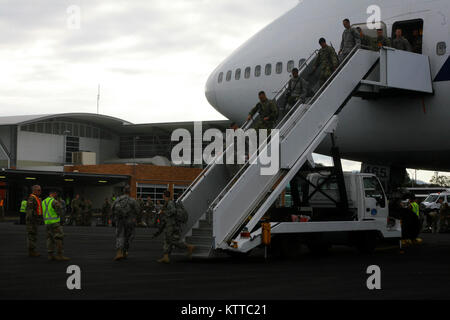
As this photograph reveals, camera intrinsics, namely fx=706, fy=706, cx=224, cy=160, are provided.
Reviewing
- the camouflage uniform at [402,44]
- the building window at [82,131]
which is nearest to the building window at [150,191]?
the building window at [82,131]

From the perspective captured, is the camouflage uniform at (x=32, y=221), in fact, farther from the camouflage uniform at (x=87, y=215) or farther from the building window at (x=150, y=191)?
the building window at (x=150, y=191)

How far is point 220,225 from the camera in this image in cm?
1577

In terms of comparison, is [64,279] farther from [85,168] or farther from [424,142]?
[85,168]

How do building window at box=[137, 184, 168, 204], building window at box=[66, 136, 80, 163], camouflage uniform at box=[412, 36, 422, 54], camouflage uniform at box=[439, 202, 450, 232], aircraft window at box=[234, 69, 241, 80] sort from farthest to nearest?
1. building window at box=[66, 136, 80, 163]
2. building window at box=[137, 184, 168, 204]
3. camouflage uniform at box=[439, 202, 450, 232]
4. aircraft window at box=[234, 69, 241, 80]
5. camouflage uniform at box=[412, 36, 422, 54]

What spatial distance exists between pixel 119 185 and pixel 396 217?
39.8 metres

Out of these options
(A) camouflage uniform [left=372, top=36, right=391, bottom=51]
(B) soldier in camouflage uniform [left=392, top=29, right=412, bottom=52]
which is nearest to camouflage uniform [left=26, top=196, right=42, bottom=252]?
(A) camouflage uniform [left=372, top=36, right=391, bottom=51]

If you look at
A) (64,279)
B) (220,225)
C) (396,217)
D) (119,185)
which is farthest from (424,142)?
(119,185)

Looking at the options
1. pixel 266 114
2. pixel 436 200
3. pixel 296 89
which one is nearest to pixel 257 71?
pixel 296 89

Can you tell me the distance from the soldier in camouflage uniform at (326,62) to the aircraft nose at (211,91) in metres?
6.01

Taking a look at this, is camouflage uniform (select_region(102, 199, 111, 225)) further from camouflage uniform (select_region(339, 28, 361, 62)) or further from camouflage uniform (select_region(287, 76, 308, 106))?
camouflage uniform (select_region(339, 28, 361, 62))

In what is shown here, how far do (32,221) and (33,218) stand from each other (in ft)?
0.35

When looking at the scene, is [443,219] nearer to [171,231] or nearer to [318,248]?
[318,248]

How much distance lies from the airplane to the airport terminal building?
31667 millimetres

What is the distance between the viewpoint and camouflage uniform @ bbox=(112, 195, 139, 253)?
55.7 ft
